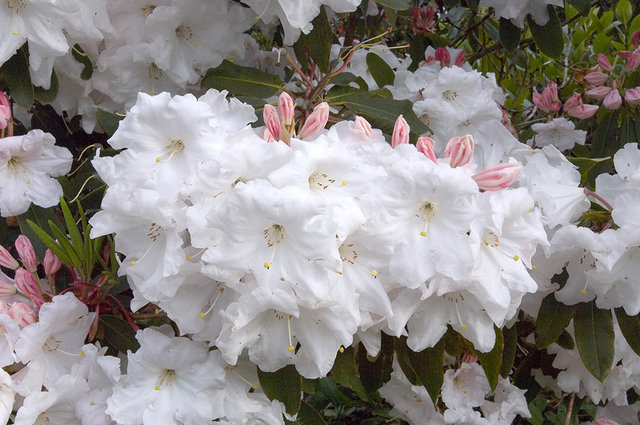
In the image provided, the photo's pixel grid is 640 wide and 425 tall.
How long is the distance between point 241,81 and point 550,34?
87cm

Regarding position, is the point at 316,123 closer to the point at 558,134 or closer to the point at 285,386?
the point at 285,386

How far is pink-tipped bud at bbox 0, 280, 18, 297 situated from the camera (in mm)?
1267

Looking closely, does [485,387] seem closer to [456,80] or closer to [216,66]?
[456,80]

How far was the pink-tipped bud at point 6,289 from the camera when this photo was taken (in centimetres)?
127

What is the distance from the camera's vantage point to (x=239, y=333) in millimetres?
1046

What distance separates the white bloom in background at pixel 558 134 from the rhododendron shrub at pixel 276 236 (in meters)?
0.39

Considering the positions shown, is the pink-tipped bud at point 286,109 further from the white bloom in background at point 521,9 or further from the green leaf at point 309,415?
the white bloom in background at point 521,9

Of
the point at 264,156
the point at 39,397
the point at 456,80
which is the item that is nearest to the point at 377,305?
the point at 264,156

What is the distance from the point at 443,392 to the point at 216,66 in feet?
3.00

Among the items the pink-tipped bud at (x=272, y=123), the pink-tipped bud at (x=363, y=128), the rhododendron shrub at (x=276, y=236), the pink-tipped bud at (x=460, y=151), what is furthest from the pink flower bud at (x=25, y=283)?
the pink-tipped bud at (x=460, y=151)

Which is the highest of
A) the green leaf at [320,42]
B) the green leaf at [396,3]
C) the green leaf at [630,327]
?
the green leaf at [396,3]

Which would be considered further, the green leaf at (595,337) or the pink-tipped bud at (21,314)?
the green leaf at (595,337)

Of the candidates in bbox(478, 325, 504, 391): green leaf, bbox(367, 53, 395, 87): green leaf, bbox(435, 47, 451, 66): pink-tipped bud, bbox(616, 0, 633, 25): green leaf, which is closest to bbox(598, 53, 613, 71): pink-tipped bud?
bbox(435, 47, 451, 66): pink-tipped bud

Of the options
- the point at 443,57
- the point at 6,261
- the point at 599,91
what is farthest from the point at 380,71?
the point at 6,261
